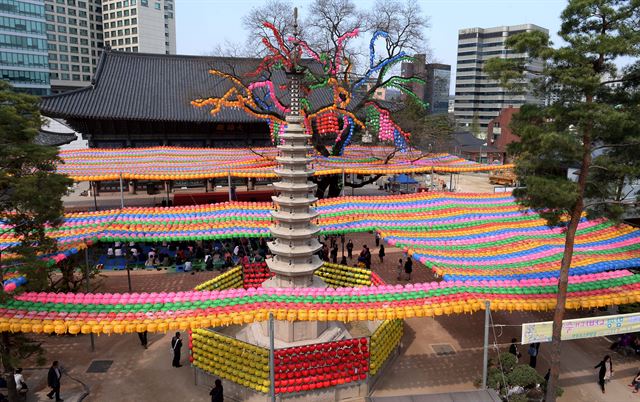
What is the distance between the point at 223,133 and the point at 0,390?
101ft

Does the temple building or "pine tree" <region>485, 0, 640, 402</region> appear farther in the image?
the temple building

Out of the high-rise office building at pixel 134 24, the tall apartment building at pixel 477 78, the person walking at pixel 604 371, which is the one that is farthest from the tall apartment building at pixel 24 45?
the tall apartment building at pixel 477 78

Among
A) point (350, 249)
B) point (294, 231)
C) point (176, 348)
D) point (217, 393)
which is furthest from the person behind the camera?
point (350, 249)

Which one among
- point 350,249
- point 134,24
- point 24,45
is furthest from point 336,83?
point 134,24

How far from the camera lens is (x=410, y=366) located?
16.2 meters

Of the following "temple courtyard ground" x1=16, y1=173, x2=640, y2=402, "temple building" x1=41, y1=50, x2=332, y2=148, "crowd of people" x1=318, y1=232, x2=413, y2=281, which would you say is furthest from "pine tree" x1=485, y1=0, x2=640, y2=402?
"temple building" x1=41, y1=50, x2=332, y2=148

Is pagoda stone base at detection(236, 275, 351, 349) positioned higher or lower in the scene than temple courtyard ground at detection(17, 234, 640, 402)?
higher

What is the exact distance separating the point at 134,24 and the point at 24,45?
92.5ft

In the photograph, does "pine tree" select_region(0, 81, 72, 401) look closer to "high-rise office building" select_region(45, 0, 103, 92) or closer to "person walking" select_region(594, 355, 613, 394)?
"person walking" select_region(594, 355, 613, 394)

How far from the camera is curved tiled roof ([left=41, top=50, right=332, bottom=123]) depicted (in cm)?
3747

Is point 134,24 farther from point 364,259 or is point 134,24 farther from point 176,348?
point 176,348

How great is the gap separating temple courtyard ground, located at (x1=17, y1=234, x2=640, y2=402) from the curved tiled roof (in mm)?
21947

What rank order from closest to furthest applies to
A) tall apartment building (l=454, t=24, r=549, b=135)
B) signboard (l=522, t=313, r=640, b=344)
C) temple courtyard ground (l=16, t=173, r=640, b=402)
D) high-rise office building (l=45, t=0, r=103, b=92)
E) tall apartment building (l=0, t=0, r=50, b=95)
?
signboard (l=522, t=313, r=640, b=344), temple courtyard ground (l=16, t=173, r=640, b=402), tall apartment building (l=0, t=0, r=50, b=95), high-rise office building (l=45, t=0, r=103, b=92), tall apartment building (l=454, t=24, r=549, b=135)

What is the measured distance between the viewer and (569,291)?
1470 cm
